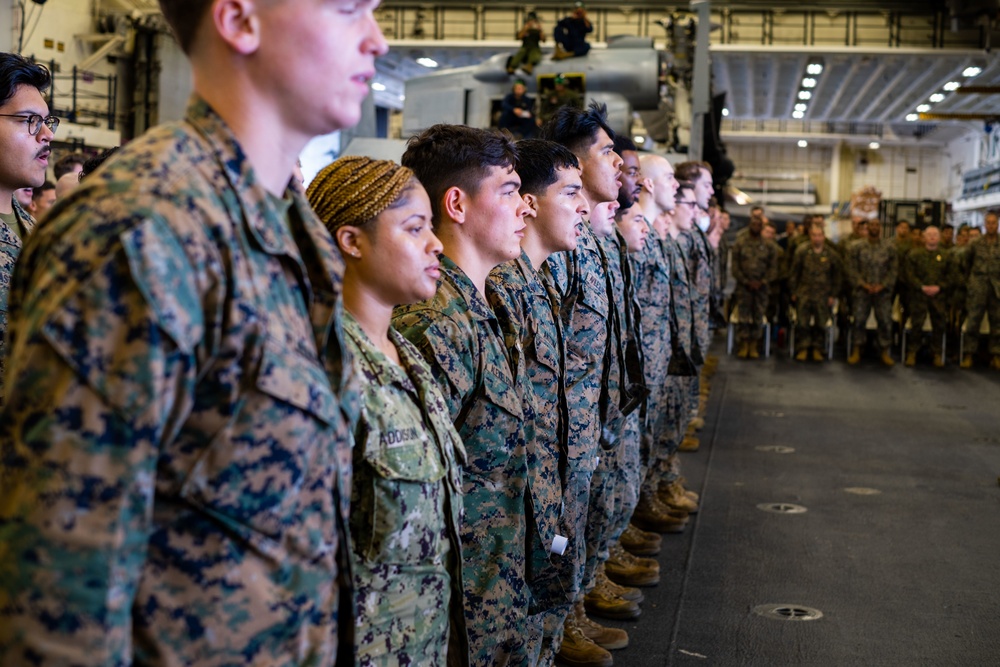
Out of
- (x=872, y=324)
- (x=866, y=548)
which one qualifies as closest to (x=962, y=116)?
(x=872, y=324)

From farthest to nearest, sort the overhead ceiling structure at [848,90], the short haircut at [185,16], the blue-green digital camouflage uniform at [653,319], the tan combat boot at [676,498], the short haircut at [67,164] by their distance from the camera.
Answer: the overhead ceiling structure at [848,90]
the tan combat boot at [676,498]
the short haircut at [67,164]
the blue-green digital camouflage uniform at [653,319]
the short haircut at [185,16]

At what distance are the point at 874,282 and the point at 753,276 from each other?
1.36 metres

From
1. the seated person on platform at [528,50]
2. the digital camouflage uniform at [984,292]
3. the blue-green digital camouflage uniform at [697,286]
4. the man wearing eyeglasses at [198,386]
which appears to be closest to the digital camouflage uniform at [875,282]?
the digital camouflage uniform at [984,292]

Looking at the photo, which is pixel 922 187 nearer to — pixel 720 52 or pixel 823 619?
pixel 720 52

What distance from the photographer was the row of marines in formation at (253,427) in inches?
38.0

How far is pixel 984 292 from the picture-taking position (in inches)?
459

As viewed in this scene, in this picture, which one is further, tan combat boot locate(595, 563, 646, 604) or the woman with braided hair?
tan combat boot locate(595, 563, 646, 604)

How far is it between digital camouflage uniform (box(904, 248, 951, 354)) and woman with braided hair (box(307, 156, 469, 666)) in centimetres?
1111

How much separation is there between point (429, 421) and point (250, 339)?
0.62 metres

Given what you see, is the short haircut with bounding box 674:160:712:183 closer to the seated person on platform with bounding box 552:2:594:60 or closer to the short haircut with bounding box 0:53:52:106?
the seated person on platform with bounding box 552:2:594:60

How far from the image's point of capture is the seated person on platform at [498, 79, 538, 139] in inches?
328

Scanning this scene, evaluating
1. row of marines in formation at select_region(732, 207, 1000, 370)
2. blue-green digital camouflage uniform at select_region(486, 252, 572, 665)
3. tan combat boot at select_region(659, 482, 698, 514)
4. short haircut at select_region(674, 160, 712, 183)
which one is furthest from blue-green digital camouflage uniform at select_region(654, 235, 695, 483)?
row of marines in formation at select_region(732, 207, 1000, 370)

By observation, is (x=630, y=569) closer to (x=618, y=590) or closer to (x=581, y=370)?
(x=618, y=590)

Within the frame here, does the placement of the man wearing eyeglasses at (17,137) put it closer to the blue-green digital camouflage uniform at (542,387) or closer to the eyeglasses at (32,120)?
the eyeglasses at (32,120)
